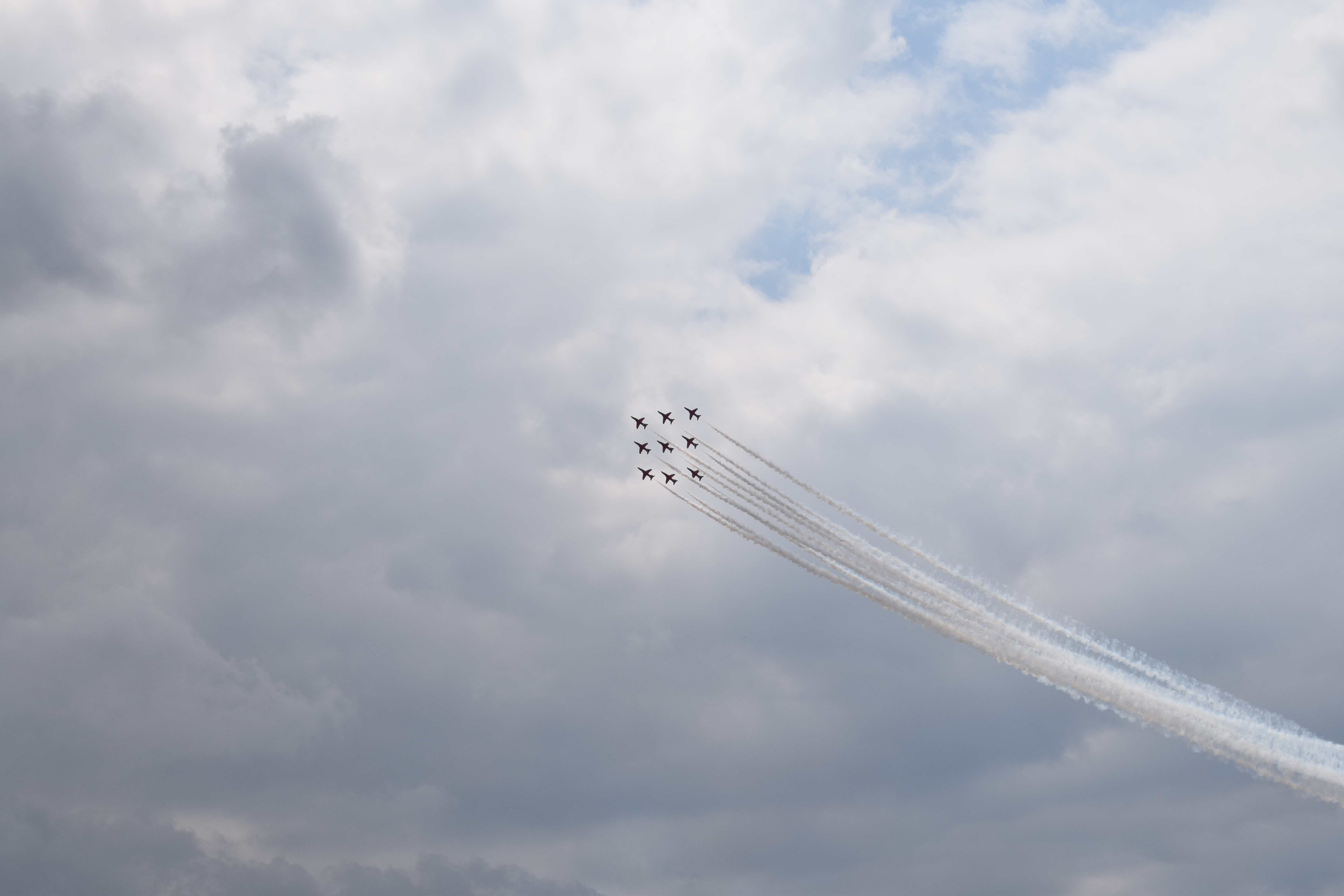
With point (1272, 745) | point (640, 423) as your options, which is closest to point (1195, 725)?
point (1272, 745)

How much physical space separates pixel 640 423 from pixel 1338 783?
72556 millimetres

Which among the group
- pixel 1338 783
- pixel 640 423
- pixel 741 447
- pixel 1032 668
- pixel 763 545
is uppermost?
pixel 640 423

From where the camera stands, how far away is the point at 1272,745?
94.1 m

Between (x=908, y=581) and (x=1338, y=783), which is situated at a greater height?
(x=908, y=581)

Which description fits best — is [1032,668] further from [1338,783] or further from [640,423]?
[640,423]

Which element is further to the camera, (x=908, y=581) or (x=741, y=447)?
(x=741, y=447)

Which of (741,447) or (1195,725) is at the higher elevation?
(741,447)

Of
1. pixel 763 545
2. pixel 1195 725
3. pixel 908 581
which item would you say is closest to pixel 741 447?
pixel 763 545

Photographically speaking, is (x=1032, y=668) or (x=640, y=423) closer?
(x=1032, y=668)

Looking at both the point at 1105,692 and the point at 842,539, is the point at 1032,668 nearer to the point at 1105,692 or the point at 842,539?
the point at 1105,692

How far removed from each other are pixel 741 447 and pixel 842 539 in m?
15.4

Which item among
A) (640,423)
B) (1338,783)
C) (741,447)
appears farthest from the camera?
(640,423)

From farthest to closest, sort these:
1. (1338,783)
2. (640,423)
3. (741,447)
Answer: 1. (640,423)
2. (741,447)
3. (1338,783)

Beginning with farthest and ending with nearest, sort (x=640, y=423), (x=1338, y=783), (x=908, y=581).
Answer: (x=640, y=423) → (x=908, y=581) → (x=1338, y=783)
